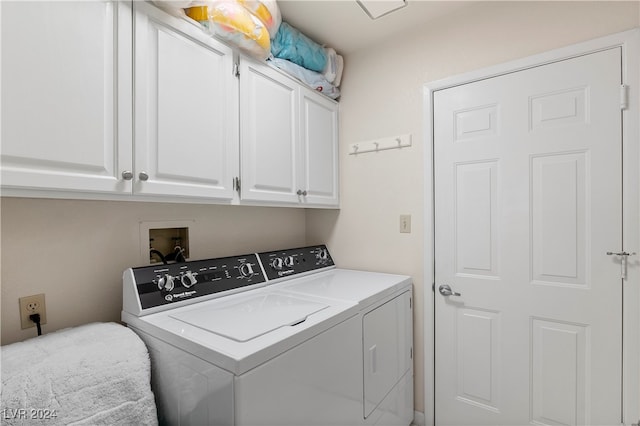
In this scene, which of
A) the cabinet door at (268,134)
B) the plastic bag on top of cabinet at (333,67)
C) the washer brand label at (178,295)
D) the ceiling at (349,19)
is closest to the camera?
the washer brand label at (178,295)

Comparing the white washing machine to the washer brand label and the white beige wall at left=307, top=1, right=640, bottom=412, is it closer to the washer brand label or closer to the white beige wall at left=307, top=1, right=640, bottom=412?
the washer brand label

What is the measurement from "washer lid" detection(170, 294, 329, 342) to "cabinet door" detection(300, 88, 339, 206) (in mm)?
751

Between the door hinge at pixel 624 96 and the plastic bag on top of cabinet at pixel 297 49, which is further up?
the plastic bag on top of cabinet at pixel 297 49

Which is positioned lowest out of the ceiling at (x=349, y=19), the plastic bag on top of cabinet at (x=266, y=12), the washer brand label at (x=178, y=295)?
the washer brand label at (x=178, y=295)

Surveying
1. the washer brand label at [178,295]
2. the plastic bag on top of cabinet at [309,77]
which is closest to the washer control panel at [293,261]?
the washer brand label at [178,295]

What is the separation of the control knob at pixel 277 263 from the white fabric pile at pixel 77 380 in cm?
83

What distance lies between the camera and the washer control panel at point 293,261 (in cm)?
184

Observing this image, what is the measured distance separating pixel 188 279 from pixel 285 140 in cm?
92

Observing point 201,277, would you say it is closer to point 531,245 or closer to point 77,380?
point 77,380

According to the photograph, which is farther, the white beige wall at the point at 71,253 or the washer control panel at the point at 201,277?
the washer control panel at the point at 201,277

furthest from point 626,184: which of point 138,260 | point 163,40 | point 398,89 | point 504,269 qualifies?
point 138,260

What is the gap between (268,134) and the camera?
1.72 metres

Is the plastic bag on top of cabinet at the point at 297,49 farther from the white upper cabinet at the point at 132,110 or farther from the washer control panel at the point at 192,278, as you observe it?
the washer control panel at the point at 192,278

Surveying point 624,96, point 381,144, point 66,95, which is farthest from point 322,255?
point 624,96
